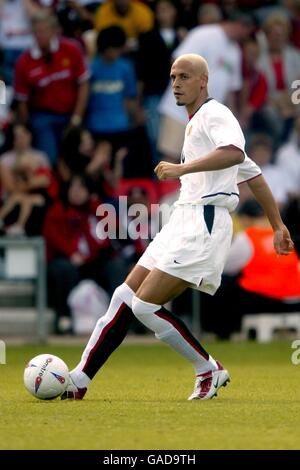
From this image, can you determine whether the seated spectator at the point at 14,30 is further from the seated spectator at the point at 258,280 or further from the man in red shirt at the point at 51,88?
the seated spectator at the point at 258,280

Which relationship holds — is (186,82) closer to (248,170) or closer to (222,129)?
(222,129)

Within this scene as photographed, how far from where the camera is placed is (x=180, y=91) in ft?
31.8

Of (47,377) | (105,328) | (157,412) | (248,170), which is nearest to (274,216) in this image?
(248,170)

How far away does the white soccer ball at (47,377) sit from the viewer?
980 cm

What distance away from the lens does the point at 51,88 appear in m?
19.0

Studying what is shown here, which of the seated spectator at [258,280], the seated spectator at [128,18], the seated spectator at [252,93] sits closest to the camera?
the seated spectator at [258,280]

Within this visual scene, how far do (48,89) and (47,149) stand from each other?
0.84 m

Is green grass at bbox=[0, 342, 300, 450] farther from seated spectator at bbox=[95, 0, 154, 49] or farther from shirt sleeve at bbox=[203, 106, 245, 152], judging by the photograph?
seated spectator at bbox=[95, 0, 154, 49]

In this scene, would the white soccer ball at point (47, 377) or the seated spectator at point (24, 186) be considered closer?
the white soccer ball at point (47, 377)

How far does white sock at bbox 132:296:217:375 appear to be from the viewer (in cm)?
962

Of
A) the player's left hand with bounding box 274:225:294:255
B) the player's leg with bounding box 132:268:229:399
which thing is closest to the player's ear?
the player's left hand with bounding box 274:225:294:255

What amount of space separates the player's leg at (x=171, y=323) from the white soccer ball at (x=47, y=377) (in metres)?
0.69

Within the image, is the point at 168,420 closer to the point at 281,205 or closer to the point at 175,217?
the point at 175,217

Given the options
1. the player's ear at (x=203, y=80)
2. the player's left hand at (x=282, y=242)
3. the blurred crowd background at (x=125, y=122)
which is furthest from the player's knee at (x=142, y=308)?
the blurred crowd background at (x=125, y=122)
